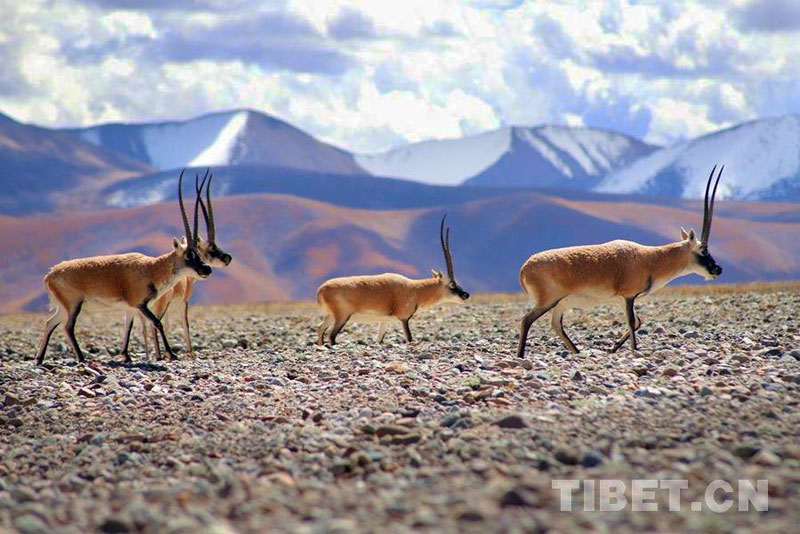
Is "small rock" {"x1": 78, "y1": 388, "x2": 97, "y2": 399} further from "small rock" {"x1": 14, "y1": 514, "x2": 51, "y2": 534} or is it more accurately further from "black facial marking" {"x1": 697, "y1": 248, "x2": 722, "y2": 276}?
"black facial marking" {"x1": 697, "y1": 248, "x2": 722, "y2": 276}

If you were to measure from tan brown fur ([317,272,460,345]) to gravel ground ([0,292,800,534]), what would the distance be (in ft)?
5.29

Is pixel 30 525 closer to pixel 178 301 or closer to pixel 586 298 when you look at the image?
pixel 586 298

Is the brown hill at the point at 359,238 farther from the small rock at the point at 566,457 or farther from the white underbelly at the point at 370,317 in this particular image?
the small rock at the point at 566,457

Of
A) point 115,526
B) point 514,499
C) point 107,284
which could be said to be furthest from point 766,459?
point 107,284

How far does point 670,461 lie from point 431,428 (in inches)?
109

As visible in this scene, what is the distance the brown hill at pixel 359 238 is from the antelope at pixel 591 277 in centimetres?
9402

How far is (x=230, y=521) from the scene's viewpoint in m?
7.88

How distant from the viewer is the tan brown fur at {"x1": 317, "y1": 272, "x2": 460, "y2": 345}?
2136 centimetres

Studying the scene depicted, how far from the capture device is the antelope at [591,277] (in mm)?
17672

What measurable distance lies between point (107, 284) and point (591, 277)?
A: 27.3 ft

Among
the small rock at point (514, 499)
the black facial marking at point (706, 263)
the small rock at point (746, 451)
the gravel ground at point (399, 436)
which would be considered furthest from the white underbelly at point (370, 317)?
the small rock at point (514, 499)

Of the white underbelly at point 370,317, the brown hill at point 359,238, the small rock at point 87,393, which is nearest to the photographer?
the small rock at point 87,393

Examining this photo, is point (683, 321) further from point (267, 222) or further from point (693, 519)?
point (267, 222)

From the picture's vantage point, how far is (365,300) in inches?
846
